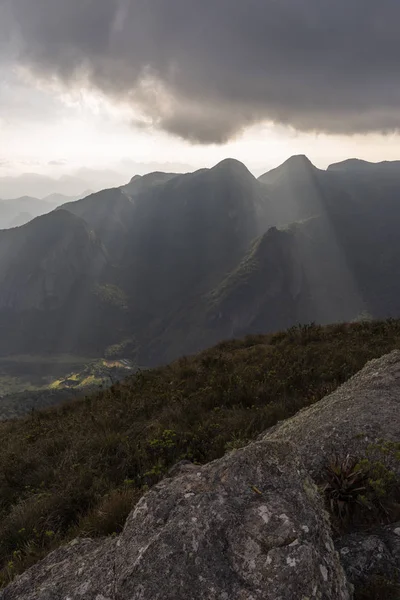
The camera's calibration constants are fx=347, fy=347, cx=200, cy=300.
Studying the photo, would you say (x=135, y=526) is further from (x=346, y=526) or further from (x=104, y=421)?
(x=104, y=421)

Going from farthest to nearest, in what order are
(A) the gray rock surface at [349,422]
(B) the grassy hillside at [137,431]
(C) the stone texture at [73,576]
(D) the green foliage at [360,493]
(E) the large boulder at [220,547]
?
(B) the grassy hillside at [137,431]
(A) the gray rock surface at [349,422]
(D) the green foliage at [360,493]
(C) the stone texture at [73,576]
(E) the large boulder at [220,547]

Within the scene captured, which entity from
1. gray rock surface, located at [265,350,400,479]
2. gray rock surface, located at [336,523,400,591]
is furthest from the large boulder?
gray rock surface, located at [265,350,400,479]

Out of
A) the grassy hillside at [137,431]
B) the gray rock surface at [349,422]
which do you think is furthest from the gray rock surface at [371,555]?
the grassy hillside at [137,431]

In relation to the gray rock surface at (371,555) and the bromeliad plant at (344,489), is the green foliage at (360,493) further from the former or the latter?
the gray rock surface at (371,555)

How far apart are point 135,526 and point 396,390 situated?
6780 millimetres

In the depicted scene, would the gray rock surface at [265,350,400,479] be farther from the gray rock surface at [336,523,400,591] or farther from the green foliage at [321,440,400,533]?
the gray rock surface at [336,523,400,591]

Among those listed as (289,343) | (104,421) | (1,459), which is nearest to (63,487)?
(104,421)

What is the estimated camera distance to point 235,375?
12.9 metres

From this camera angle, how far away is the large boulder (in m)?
3.05

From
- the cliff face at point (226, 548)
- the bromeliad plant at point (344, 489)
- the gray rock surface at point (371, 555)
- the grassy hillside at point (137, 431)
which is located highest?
the cliff face at point (226, 548)

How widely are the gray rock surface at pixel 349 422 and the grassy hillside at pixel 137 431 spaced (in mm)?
1386

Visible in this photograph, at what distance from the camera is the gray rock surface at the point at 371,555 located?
3717 mm

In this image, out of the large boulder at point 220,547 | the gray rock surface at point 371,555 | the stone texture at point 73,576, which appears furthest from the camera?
the gray rock surface at point 371,555

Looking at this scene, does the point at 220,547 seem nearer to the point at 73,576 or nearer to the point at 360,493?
the point at 73,576
